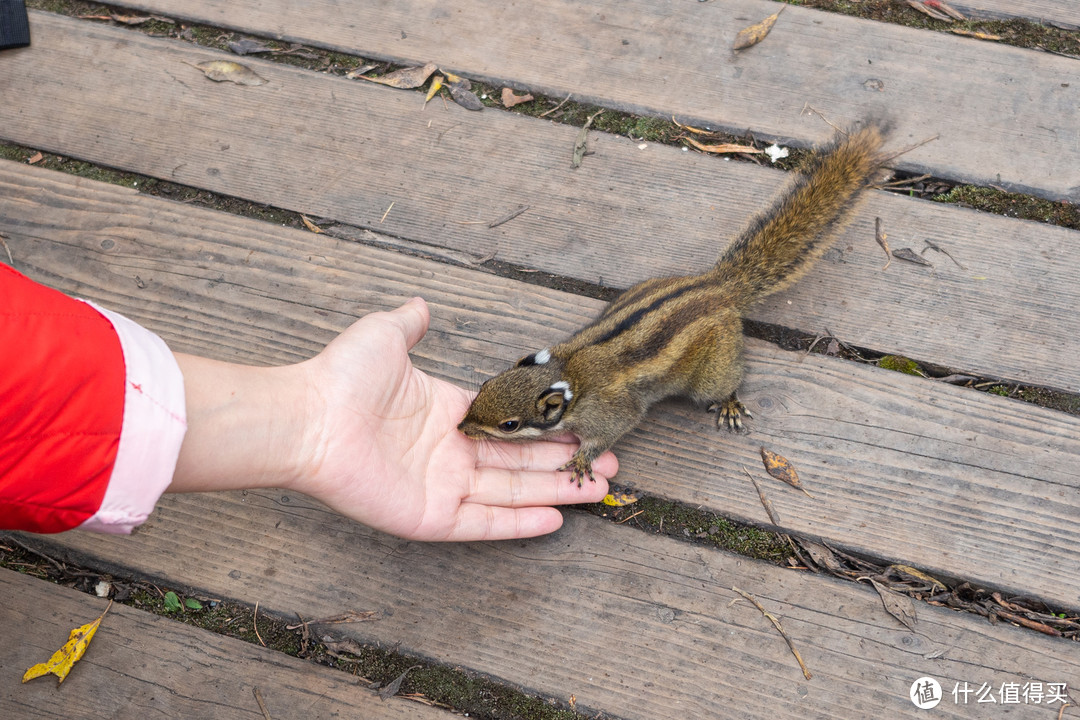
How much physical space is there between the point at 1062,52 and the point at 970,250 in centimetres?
103

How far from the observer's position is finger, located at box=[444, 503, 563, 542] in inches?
98.8

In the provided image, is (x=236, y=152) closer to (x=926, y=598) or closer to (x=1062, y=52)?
(x=926, y=598)

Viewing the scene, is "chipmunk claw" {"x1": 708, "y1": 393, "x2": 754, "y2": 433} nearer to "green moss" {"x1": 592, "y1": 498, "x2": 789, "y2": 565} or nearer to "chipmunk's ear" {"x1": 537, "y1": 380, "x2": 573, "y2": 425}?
"green moss" {"x1": 592, "y1": 498, "x2": 789, "y2": 565}

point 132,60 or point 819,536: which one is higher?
point 132,60

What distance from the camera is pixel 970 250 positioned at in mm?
2912

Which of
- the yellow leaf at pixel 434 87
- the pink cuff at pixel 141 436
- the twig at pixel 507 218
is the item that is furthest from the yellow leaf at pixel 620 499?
the yellow leaf at pixel 434 87

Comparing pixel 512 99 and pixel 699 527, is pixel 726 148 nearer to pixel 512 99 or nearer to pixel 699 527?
pixel 512 99

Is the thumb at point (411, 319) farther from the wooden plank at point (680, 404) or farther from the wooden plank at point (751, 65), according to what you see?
the wooden plank at point (751, 65)

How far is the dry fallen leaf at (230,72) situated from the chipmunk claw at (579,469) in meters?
2.19

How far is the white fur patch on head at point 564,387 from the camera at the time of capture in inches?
107

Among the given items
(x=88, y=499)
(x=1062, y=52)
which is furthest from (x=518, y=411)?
(x=1062, y=52)

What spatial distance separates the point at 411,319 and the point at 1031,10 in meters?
2.91

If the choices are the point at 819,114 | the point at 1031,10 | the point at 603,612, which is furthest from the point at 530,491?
the point at 1031,10

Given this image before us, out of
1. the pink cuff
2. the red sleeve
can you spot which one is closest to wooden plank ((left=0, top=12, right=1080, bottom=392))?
the pink cuff
